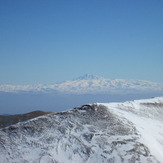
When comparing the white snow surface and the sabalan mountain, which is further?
the white snow surface

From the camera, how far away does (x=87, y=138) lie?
19688 millimetres

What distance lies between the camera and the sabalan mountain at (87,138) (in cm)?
1798

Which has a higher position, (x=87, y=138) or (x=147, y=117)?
(x=147, y=117)

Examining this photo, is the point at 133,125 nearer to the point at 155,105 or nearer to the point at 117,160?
the point at 117,160

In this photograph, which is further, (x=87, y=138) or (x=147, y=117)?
Answer: (x=147, y=117)

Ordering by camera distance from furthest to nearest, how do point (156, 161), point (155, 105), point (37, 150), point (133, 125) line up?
point (155, 105)
point (133, 125)
point (37, 150)
point (156, 161)

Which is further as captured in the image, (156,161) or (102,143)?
(102,143)

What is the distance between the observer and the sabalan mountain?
708 inches

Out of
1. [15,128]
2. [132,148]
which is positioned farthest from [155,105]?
[15,128]

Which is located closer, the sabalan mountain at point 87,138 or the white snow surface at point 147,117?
the sabalan mountain at point 87,138

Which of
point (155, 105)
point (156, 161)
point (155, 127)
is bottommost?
point (156, 161)

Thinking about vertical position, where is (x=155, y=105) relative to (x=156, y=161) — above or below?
above

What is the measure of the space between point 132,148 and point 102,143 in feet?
7.68

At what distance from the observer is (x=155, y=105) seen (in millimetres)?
27672
